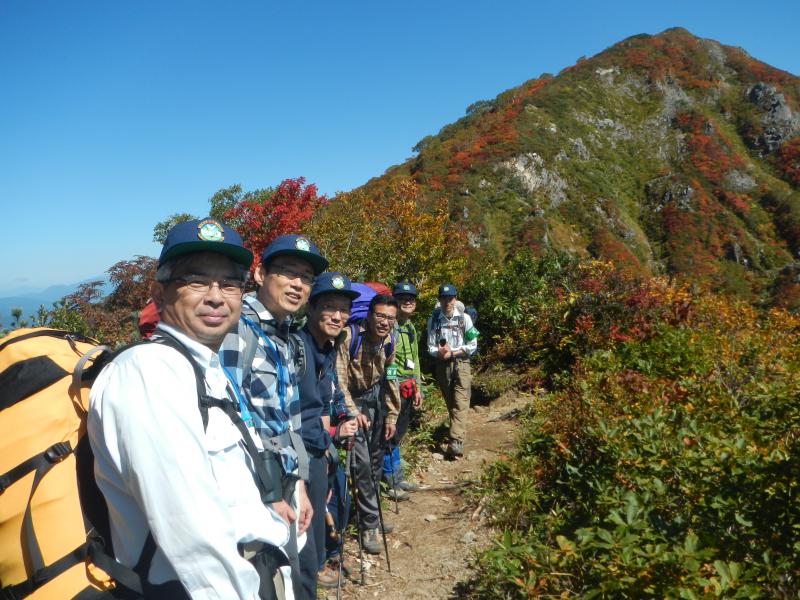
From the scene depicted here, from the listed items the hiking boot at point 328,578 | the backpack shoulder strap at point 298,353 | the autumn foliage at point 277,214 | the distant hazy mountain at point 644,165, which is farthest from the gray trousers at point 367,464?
the distant hazy mountain at point 644,165

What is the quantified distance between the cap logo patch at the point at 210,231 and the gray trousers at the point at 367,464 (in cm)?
281

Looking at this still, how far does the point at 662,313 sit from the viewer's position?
7406 millimetres

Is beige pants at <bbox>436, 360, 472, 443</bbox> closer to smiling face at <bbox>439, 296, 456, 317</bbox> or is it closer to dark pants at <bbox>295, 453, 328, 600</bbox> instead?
smiling face at <bbox>439, 296, 456, 317</bbox>

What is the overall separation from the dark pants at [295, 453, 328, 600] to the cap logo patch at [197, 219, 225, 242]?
184 cm

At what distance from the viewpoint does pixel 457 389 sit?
6625 millimetres

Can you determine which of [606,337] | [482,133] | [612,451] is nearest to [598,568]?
[612,451]

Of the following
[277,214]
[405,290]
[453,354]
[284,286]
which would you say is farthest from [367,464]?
[277,214]

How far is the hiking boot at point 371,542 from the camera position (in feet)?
14.5

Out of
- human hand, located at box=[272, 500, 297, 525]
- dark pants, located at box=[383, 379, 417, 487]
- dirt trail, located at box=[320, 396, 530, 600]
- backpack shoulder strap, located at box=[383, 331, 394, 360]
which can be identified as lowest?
dirt trail, located at box=[320, 396, 530, 600]

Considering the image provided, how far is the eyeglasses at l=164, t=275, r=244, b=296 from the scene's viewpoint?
1618 millimetres

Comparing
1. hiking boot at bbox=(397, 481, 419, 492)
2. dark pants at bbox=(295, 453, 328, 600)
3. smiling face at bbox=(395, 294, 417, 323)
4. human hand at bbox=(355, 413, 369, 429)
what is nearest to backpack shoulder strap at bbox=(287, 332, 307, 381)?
dark pants at bbox=(295, 453, 328, 600)

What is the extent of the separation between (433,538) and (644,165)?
44627 mm

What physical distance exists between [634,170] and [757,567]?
4516 centimetres

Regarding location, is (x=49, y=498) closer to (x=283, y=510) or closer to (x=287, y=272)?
(x=283, y=510)
